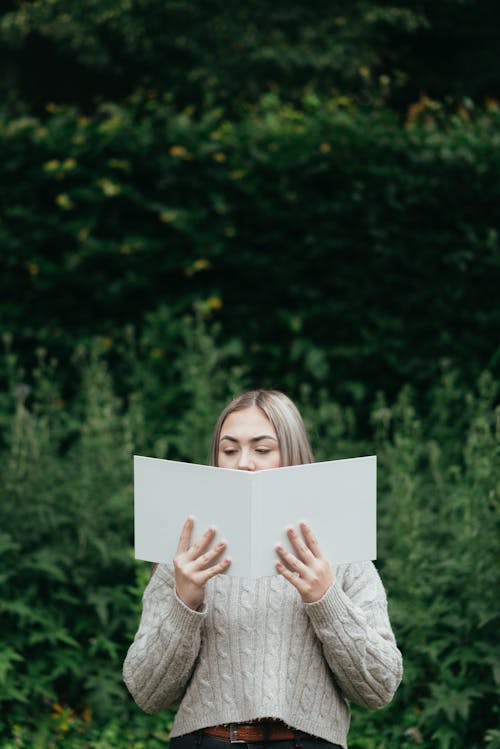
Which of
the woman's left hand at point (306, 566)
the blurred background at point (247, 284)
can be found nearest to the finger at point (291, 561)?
the woman's left hand at point (306, 566)

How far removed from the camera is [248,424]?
97.1 inches

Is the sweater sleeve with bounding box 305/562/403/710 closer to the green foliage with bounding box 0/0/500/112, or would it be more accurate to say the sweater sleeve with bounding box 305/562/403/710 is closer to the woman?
the woman

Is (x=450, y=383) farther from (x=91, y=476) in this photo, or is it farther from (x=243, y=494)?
(x=243, y=494)

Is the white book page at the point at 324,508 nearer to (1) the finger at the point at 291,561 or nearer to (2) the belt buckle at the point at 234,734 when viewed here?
(1) the finger at the point at 291,561

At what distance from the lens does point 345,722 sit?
2461 mm

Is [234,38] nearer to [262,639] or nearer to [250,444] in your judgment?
[250,444]

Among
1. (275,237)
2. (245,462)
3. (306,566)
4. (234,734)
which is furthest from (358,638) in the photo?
(275,237)

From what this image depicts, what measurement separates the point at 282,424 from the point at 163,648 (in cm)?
57

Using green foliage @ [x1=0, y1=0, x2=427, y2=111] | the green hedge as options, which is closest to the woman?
the green hedge

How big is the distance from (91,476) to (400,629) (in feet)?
4.78

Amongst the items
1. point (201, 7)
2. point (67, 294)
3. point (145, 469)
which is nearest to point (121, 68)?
point (201, 7)

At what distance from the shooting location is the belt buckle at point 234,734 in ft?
7.63

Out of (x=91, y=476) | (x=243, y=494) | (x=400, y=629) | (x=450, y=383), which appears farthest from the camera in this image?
(x=450, y=383)

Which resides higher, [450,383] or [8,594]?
[450,383]
